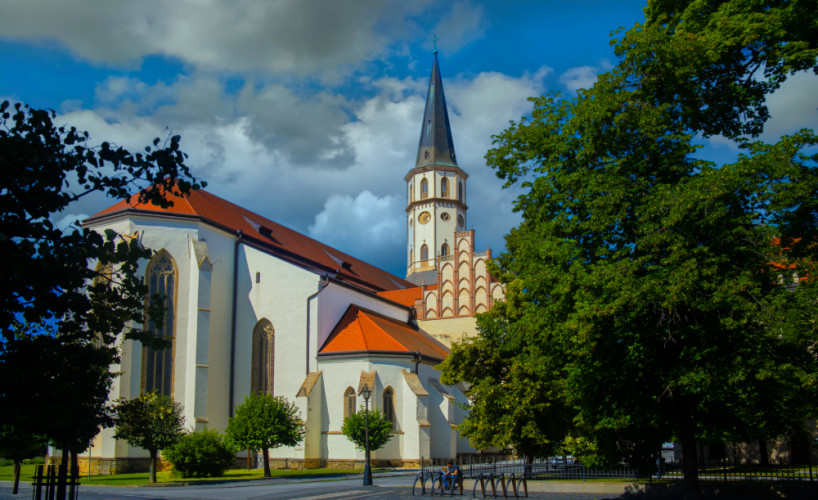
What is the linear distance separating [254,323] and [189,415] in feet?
20.6

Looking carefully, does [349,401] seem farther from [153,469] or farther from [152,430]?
[153,469]

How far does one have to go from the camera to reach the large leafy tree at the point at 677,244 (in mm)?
12617

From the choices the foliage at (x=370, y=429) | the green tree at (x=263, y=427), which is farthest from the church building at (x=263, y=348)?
the green tree at (x=263, y=427)

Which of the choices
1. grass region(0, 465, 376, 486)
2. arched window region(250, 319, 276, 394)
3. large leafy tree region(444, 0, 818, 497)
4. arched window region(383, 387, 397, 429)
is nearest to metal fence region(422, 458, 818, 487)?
large leafy tree region(444, 0, 818, 497)

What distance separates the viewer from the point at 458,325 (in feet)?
167

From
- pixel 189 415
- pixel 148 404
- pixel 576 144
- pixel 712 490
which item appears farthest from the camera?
pixel 189 415

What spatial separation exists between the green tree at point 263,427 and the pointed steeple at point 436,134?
46706mm

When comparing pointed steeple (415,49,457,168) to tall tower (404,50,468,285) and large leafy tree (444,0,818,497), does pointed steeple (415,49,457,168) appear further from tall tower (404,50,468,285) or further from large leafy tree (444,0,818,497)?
large leafy tree (444,0,818,497)

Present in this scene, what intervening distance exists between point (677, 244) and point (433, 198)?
2376 inches

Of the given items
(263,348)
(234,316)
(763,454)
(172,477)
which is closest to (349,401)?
(263,348)

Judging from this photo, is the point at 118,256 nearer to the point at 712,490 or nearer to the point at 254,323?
the point at 712,490

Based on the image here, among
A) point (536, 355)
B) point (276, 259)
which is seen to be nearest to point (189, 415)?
point (276, 259)

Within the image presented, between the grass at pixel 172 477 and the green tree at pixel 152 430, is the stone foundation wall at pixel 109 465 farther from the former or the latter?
the green tree at pixel 152 430

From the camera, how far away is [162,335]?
33.1 m
